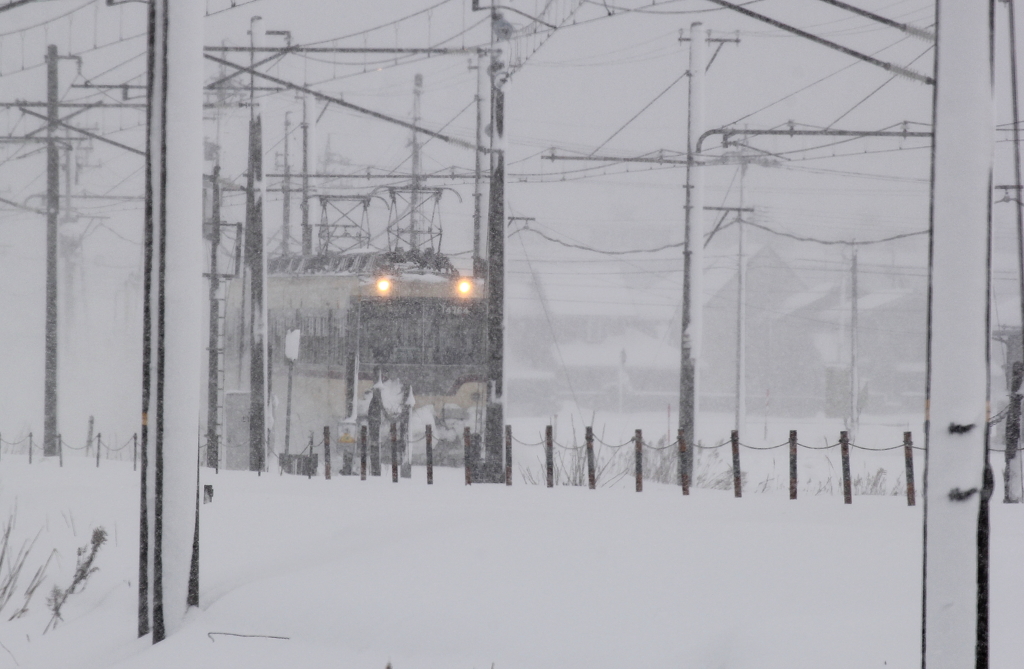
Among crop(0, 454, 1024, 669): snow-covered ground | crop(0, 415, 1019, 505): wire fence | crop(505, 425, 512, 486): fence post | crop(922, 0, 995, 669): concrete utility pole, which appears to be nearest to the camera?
crop(922, 0, 995, 669): concrete utility pole

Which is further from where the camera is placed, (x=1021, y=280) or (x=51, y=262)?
(x=51, y=262)

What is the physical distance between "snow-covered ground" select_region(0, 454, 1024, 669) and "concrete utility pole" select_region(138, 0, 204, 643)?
41 centimetres

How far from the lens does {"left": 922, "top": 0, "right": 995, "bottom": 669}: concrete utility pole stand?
323cm

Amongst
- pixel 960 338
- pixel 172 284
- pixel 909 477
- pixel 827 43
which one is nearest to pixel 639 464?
pixel 909 477

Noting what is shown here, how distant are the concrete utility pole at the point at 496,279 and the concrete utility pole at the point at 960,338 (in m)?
9.03

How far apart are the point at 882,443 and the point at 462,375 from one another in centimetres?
1919

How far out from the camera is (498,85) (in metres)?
12.3

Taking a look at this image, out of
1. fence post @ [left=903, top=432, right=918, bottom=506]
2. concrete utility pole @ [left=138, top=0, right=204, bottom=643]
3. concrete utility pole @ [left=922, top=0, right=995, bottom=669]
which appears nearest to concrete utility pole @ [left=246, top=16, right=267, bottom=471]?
fence post @ [left=903, top=432, right=918, bottom=506]

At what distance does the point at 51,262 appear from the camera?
1870 cm

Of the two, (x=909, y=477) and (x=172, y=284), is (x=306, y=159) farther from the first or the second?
(x=172, y=284)

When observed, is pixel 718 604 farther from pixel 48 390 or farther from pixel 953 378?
pixel 48 390

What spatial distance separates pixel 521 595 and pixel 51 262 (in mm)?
16564

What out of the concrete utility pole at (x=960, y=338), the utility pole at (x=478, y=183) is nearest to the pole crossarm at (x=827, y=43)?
the concrete utility pole at (x=960, y=338)

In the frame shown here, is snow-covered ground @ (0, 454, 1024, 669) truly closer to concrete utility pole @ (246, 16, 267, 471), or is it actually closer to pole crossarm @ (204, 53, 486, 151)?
pole crossarm @ (204, 53, 486, 151)
